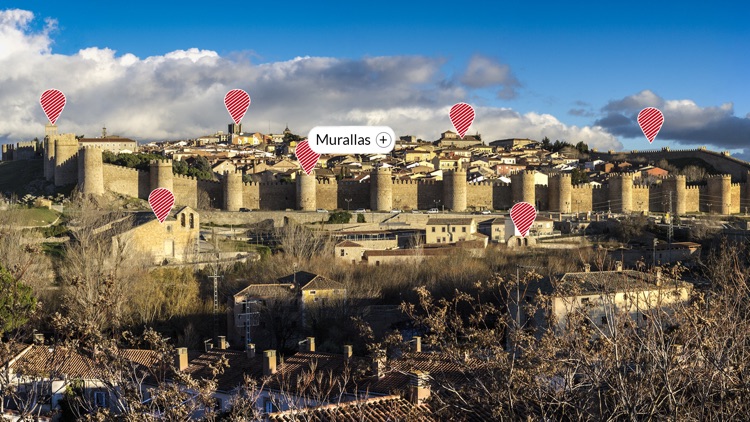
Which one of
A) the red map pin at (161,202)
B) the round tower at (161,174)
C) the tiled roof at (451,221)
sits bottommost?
the tiled roof at (451,221)

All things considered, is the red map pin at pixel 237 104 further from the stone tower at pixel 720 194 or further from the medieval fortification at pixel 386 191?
the stone tower at pixel 720 194

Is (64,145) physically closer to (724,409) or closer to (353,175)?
(353,175)

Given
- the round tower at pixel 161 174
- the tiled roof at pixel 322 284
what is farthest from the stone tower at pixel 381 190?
the tiled roof at pixel 322 284

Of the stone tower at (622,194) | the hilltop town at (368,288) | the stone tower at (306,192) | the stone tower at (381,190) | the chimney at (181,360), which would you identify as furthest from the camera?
the stone tower at (622,194)

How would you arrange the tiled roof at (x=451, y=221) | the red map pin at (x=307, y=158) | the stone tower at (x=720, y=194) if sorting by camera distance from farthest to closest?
the stone tower at (x=720, y=194), the tiled roof at (x=451, y=221), the red map pin at (x=307, y=158)

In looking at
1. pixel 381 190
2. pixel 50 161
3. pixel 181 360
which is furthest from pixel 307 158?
pixel 50 161

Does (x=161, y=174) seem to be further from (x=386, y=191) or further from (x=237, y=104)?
(x=237, y=104)
